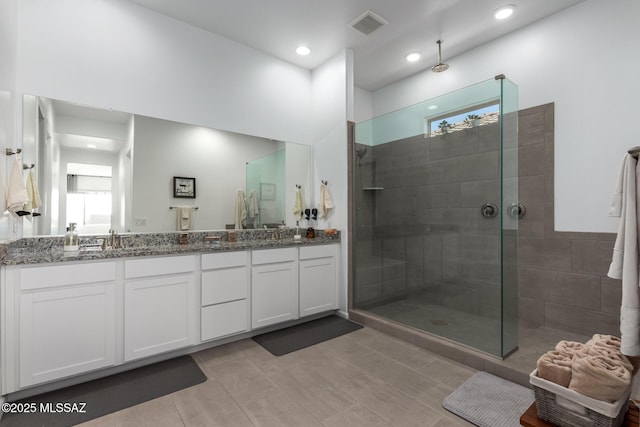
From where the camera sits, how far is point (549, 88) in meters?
2.75

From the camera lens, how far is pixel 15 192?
74.5 inches

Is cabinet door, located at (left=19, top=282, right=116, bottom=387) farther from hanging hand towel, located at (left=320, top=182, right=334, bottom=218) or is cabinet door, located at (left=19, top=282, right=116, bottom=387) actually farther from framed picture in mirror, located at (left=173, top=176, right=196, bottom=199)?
hanging hand towel, located at (left=320, top=182, right=334, bottom=218)

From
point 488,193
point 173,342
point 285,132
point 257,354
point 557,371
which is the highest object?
point 285,132

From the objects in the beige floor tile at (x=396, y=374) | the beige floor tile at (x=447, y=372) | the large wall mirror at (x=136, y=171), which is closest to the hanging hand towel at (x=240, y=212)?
the large wall mirror at (x=136, y=171)

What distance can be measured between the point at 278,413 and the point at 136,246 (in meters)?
1.82

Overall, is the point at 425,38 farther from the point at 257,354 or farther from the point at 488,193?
the point at 257,354

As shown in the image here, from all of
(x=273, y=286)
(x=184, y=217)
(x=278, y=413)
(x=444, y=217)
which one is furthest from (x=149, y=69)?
(x=444, y=217)

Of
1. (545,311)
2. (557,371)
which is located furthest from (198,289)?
(545,311)

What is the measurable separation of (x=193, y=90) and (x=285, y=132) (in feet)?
3.63

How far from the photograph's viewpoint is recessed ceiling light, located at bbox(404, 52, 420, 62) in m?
3.54

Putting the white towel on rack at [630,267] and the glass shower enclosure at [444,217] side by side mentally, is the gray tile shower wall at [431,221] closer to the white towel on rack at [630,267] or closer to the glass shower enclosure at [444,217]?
the glass shower enclosure at [444,217]

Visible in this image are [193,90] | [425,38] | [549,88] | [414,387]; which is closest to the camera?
[414,387]

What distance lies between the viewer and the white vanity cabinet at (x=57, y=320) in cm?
178

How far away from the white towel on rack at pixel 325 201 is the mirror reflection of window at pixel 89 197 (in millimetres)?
2131
